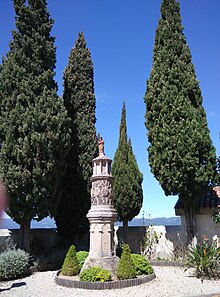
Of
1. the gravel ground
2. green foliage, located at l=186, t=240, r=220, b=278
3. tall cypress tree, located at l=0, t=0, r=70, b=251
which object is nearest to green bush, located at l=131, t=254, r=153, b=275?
the gravel ground

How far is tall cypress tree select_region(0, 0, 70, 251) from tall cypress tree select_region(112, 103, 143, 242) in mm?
3520

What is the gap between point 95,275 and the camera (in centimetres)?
857

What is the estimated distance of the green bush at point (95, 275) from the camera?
27.9ft

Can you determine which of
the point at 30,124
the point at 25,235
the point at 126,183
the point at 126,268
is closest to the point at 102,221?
the point at 126,268

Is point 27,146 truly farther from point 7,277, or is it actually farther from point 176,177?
point 176,177

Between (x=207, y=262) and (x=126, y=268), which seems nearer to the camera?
(x=126, y=268)

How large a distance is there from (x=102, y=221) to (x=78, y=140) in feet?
20.8

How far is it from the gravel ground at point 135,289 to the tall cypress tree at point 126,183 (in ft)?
16.1

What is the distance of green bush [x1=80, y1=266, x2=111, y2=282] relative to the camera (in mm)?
8508

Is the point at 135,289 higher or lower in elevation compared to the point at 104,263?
lower

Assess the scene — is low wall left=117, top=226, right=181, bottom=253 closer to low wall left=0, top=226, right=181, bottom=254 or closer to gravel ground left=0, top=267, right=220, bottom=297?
low wall left=0, top=226, right=181, bottom=254

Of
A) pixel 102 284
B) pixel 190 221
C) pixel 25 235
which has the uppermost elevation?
pixel 190 221

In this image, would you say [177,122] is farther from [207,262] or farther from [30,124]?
[30,124]

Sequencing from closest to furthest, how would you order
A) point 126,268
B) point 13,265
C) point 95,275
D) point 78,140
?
point 95,275
point 126,268
point 13,265
point 78,140
